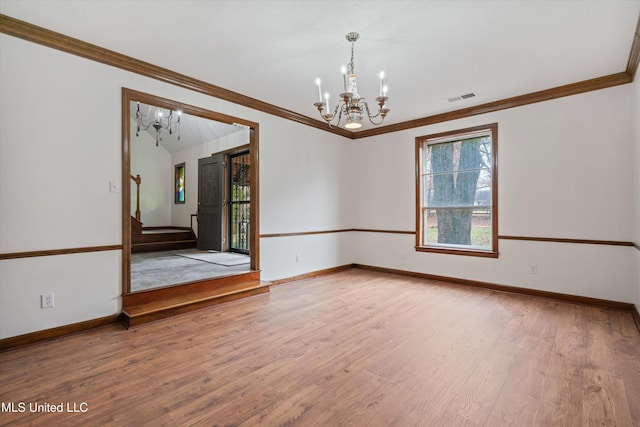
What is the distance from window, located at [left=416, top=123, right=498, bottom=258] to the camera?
4578mm

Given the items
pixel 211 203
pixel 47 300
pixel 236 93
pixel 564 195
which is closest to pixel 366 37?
pixel 236 93

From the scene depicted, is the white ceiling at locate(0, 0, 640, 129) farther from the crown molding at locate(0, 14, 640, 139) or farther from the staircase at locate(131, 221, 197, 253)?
the staircase at locate(131, 221, 197, 253)

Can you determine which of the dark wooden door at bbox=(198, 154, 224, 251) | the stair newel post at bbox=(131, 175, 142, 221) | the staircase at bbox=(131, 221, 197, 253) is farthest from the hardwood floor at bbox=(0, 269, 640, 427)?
the stair newel post at bbox=(131, 175, 142, 221)

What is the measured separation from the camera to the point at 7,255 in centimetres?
257

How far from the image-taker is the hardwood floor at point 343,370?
69.0 inches

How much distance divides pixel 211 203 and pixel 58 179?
4.30 metres

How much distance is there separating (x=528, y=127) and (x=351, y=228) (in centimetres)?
334

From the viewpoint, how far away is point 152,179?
8945mm

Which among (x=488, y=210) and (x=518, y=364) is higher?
(x=488, y=210)

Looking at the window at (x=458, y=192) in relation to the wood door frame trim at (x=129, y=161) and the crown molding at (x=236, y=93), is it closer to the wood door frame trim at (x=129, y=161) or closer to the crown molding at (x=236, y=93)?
the crown molding at (x=236, y=93)

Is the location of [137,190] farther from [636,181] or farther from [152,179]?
[636,181]

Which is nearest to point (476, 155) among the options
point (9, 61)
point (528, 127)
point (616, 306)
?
point (528, 127)

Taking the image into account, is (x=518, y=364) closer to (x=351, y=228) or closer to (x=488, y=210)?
(x=488, y=210)

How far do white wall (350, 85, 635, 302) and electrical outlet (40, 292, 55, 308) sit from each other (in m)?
4.93
